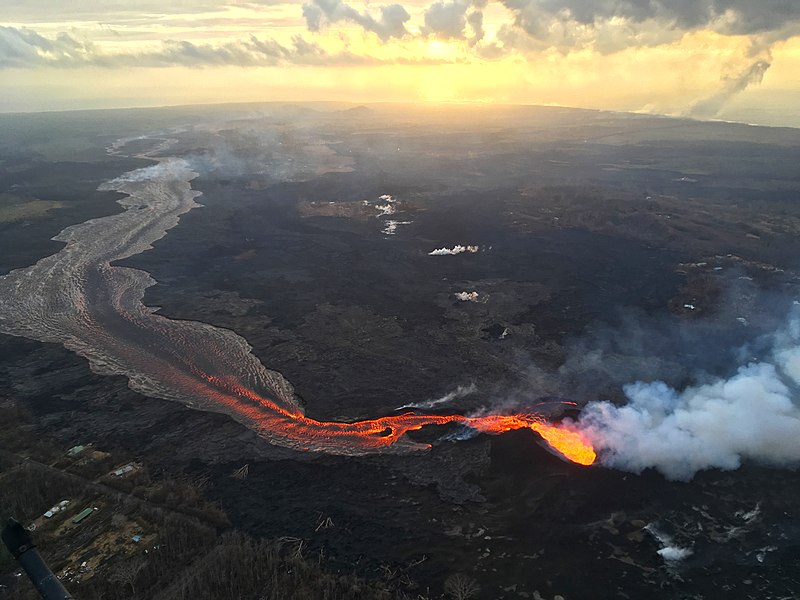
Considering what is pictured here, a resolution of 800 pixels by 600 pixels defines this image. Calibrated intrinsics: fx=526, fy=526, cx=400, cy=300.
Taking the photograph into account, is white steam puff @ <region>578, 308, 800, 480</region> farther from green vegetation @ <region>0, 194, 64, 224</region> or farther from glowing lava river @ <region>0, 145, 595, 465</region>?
green vegetation @ <region>0, 194, 64, 224</region>

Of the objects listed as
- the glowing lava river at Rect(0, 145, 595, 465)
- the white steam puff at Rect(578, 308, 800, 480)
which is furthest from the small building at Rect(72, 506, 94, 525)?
the white steam puff at Rect(578, 308, 800, 480)

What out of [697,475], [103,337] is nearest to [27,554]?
[697,475]

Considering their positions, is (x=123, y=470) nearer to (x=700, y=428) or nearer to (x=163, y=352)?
(x=163, y=352)

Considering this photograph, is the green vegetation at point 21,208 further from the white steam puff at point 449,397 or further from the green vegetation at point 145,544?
the white steam puff at point 449,397

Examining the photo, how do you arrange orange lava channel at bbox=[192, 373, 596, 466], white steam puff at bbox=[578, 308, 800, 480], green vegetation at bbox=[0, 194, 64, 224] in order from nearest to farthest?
white steam puff at bbox=[578, 308, 800, 480]
orange lava channel at bbox=[192, 373, 596, 466]
green vegetation at bbox=[0, 194, 64, 224]

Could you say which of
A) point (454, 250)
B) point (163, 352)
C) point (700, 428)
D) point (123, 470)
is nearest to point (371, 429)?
point (123, 470)
